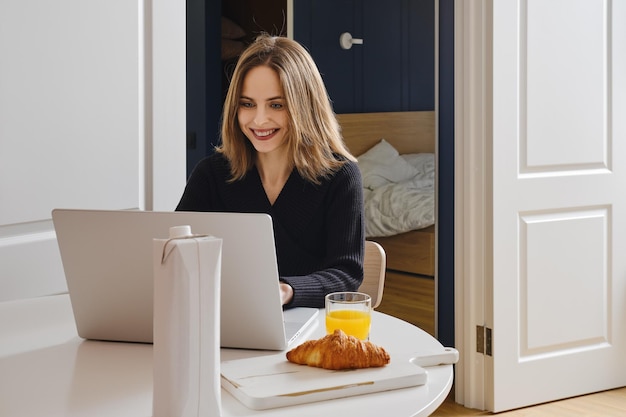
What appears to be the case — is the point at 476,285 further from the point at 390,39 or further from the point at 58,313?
the point at 390,39

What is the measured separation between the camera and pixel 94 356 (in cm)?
120

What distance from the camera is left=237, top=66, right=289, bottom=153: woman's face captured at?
1.73m

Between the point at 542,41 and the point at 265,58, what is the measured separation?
5.19 feet

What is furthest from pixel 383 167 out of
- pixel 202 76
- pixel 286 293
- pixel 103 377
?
pixel 103 377

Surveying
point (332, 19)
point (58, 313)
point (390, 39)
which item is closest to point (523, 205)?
point (58, 313)

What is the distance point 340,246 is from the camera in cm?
170

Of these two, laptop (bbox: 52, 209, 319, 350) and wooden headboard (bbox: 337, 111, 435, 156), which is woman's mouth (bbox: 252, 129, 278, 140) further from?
wooden headboard (bbox: 337, 111, 435, 156)

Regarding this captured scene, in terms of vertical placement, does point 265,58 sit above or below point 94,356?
above

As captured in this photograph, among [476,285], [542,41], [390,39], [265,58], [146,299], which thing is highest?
[390,39]

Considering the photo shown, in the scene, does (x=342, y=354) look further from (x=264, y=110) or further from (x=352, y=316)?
(x=264, y=110)

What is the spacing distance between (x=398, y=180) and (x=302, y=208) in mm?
3426

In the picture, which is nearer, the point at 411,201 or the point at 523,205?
Answer: the point at 523,205

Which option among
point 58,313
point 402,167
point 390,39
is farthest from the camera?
point 390,39

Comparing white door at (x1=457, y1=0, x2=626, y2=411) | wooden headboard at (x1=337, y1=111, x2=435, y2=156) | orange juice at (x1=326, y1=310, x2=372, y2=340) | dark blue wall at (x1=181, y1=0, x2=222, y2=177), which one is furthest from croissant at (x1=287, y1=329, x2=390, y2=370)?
wooden headboard at (x1=337, y1=111, x2=435, y2=156)
